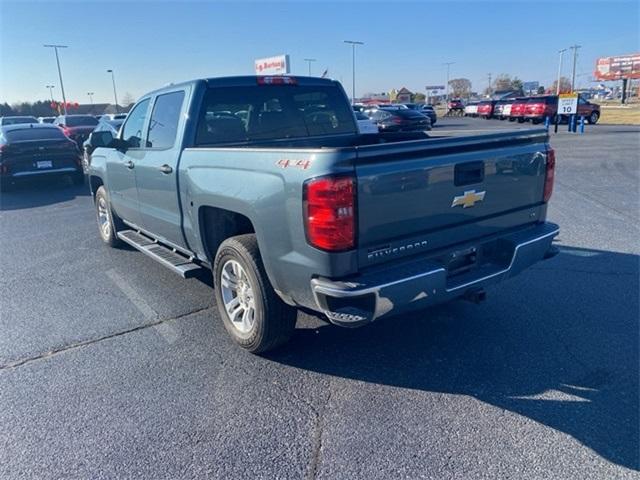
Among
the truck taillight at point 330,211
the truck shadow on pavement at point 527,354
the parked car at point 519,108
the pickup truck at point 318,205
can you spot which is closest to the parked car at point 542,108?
the parked car at point 519,108

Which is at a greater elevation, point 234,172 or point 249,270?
point 234,172

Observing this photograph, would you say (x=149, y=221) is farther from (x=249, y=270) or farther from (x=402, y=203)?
(x=402, y=203)

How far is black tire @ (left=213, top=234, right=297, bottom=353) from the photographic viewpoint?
11.2ft

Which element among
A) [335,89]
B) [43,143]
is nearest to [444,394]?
[335,89]

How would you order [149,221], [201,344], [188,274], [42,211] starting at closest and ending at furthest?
[201,344], [188,274], [149,221], [42,211]

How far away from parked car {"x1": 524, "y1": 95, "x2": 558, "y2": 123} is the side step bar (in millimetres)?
29655

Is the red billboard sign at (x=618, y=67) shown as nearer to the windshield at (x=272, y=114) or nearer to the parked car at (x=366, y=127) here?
the parked car at (x=366, y=127)

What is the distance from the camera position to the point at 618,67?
250 feet

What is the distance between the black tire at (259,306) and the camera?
11.2 ft

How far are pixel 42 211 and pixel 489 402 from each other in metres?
9.45

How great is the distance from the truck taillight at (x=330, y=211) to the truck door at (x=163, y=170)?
1.83 m

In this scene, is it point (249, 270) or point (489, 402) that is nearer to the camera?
point (489, 402)

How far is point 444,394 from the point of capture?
3.16 metres

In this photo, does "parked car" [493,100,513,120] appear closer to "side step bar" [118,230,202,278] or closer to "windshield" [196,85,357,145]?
"windshield" [196,85,357,145]
